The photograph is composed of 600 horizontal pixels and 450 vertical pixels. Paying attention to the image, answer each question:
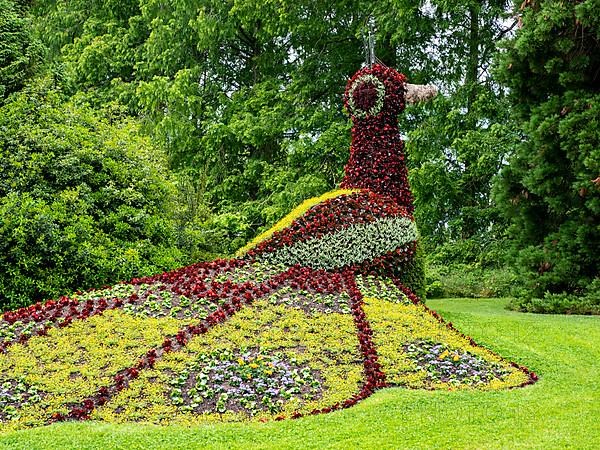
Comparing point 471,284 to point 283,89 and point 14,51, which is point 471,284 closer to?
point 283,89

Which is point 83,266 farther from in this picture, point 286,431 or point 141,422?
point 286,431

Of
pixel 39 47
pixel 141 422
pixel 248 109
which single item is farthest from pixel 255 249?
pixel 248 109

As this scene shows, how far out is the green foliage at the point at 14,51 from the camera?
1427 centimetres

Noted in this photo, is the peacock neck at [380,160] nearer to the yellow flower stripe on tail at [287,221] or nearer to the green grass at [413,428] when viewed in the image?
the yellow flower stripe on tail at [287,221]

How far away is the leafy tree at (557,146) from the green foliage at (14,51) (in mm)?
8921

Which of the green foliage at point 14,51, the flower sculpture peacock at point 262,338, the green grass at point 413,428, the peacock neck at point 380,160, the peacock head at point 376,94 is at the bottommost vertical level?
the green grass at point 413,428

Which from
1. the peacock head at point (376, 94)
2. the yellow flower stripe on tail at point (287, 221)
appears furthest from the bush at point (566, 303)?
the peacock head at point (376, 94)

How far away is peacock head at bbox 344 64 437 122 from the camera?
1073cm

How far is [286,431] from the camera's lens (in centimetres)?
533

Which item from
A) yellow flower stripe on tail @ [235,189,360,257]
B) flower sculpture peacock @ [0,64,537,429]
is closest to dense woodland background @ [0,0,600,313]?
yellow flower stripe on tail @ [235,189,360,257]

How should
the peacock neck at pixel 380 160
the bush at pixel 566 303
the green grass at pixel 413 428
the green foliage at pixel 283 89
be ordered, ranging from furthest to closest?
the green foliage at pixel 283 89 < the bush at pixel 566 303 < the peacock neck at pixel 380 160 < the green grass at pixel 413 428

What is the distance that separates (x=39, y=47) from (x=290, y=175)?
294 inches

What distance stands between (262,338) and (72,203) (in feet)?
15.7

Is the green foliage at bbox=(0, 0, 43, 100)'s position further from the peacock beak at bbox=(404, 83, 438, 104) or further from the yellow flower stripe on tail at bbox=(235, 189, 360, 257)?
the peacock beak at bbox=(404, 83, 438, 104)
